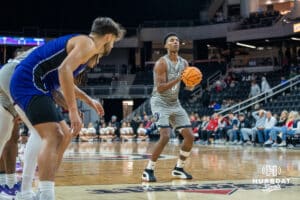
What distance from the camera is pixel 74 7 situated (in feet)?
135

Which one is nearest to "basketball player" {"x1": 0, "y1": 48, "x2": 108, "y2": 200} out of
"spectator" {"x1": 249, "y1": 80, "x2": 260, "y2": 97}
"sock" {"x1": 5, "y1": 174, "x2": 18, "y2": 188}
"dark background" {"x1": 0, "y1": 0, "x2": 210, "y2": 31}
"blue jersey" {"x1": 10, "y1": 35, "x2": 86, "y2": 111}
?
"sock" {"x1": 5, "y1": 174, "x2": 18, "y2": 188}

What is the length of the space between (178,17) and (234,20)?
27.1 ft

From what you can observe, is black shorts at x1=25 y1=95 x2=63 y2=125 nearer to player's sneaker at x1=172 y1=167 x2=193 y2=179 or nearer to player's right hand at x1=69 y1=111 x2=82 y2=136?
player's right hand at x1=69 y1=111 x2=82 y2=136

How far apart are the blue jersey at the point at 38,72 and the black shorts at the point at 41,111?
0.06 m

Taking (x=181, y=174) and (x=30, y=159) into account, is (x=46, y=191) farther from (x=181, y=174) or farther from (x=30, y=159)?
(x=181, y=174)

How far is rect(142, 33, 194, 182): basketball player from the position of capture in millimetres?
7055

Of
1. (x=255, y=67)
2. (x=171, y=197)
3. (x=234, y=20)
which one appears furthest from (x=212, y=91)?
(x=171, y=197)

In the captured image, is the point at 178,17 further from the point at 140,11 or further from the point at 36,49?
the point at 36,49

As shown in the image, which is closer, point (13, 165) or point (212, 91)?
point (13, 165)

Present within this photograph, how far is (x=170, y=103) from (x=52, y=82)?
3273 millimetres

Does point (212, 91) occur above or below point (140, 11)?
below

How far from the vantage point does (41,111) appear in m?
3.83

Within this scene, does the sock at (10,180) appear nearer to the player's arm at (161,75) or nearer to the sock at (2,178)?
the sock at (2,178)

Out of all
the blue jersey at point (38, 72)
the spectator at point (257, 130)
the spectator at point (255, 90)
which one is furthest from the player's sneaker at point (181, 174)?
the spectator at point (255, 90)
